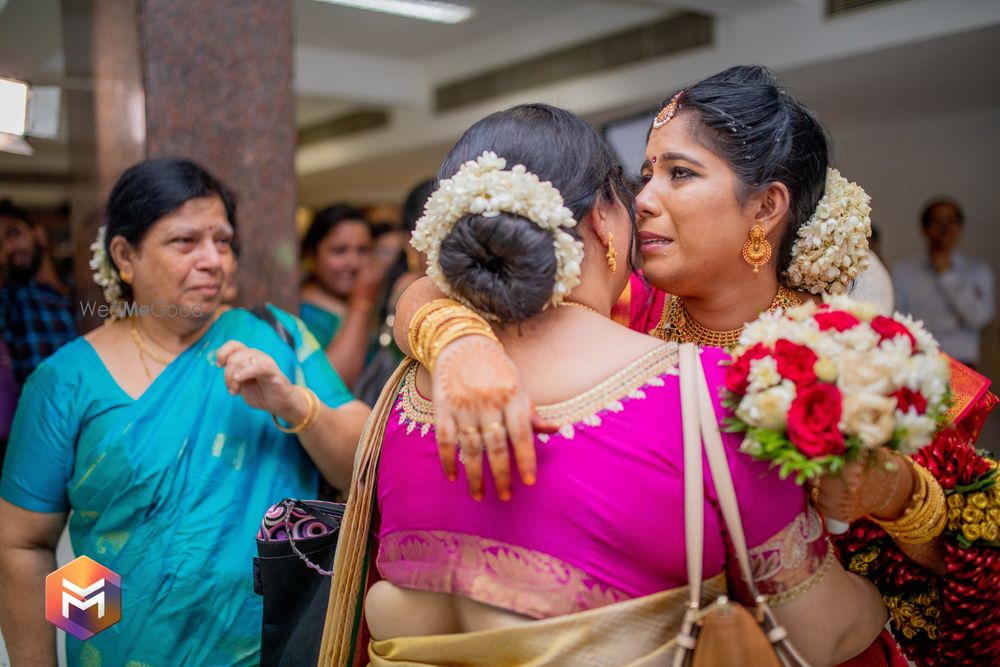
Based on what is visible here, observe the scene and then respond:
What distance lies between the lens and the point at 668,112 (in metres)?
1.85

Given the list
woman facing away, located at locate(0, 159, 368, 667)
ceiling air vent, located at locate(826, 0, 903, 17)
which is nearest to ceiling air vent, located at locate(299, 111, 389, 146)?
ceiling air vent, located at locate(826, 0, 903, 17)

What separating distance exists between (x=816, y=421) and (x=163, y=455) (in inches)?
63.3

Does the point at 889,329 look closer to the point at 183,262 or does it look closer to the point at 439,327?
the point at 439,327

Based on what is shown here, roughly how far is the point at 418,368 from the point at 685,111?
784 millimetres

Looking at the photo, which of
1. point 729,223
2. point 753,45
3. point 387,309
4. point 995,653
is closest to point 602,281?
point 729,223

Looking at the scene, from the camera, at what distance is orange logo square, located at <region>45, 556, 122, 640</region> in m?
2.20

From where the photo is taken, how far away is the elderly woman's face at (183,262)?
2.29 meters

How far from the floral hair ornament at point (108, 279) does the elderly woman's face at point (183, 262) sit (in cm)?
7

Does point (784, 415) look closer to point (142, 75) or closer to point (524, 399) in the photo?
point (524, 399)

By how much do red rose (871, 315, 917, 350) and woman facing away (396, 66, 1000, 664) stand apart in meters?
0.34

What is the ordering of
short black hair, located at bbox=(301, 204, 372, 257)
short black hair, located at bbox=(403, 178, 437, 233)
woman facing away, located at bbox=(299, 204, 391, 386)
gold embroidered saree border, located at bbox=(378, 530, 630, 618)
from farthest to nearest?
1. short black hair, located at bbox=(301, 204, 372, 257)
2. woman facing away, located at bbox=(299, 204, 391, 386)
3. short black hair, located at bbox=(403, 178, 437, 233)
4. gold embroidered saree border, located at bbox=(378, 530, 630, 618)

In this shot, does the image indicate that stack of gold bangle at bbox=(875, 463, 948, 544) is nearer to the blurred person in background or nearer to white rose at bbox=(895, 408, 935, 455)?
white rose at bbox=(895, 408, 935, 455)

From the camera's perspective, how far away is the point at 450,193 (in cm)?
135

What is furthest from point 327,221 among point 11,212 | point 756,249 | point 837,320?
point 837,320
